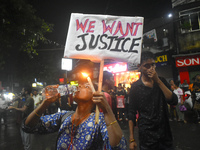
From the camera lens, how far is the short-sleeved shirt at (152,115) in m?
2.15

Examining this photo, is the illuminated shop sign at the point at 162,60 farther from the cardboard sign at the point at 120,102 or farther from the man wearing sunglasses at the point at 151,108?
the man wearing sunglasses at the point at 151,108

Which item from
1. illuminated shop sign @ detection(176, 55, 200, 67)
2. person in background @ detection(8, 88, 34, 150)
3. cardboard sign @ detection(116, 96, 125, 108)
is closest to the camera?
person in background @ detection(8, 88, 34, 150)

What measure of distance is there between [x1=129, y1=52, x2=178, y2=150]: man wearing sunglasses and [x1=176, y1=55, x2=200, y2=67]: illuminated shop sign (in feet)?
42.9

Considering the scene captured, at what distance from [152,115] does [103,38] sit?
1.22 m

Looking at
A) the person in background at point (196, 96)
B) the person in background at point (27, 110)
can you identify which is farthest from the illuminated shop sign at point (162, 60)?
the person in background at point (27, 110)

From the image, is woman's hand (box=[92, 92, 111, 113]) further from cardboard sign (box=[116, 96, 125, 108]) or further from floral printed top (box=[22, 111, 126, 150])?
cardboard sign (box=[116, 96, 125, 108])

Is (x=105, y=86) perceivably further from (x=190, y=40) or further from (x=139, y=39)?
(x=190, y=40)

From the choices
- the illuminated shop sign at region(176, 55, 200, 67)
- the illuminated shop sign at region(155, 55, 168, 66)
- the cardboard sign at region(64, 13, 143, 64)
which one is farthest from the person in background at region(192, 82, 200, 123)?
the illuminated shop sign at region(155, 55, 168, 66)

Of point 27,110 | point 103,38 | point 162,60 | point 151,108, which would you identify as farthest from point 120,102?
point 162,60

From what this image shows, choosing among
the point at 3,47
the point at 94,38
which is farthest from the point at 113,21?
the point at 3,47

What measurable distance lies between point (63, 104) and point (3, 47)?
4.14 meters

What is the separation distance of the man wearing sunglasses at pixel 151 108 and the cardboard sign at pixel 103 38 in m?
0.39

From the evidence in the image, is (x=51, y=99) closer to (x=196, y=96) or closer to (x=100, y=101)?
(x=100, y=101)

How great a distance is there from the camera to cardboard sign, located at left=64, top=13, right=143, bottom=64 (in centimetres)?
202
